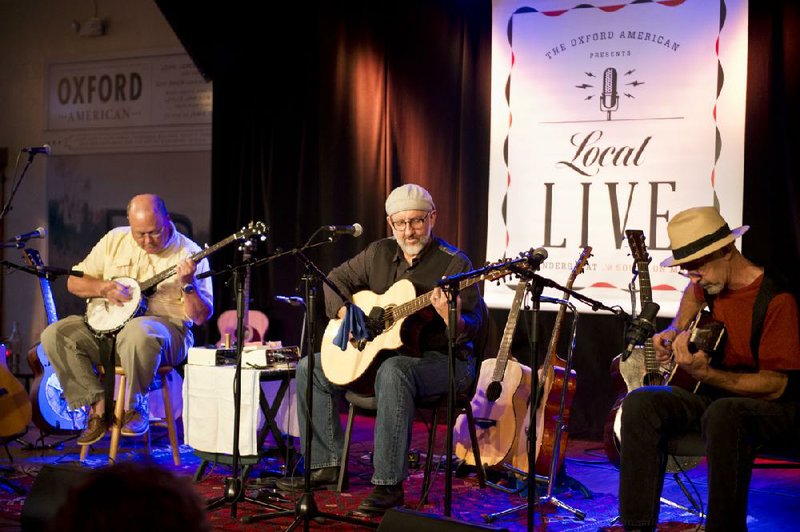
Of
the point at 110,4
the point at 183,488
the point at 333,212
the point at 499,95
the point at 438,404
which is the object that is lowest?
the point at 438,404

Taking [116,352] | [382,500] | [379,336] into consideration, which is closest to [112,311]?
[116,352]

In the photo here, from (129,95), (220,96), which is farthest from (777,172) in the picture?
(129,95)

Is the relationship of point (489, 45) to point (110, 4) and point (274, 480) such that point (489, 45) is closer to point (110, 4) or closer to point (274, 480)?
point (274, 480)

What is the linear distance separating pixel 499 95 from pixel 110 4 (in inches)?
164

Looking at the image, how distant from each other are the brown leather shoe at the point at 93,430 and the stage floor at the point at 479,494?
0.14 metres

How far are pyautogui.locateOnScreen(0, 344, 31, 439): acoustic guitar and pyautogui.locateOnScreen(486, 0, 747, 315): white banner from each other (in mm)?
2965

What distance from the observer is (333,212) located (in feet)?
22.3

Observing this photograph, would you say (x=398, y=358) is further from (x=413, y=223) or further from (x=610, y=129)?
(x=610, y=129)

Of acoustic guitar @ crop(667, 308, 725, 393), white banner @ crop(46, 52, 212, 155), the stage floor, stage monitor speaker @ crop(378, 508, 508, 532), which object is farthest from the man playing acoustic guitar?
white banner @ crop(46, 52, 212, 155)

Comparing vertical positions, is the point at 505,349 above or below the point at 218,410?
above

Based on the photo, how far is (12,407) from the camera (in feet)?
16.8

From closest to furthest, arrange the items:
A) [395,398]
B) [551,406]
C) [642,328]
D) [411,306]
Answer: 1. [642,328]
2. [395,398]
3. [411,306]
4. [551,406]

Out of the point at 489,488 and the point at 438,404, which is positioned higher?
the point at 438,404

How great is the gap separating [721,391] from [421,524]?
1.85 meters
